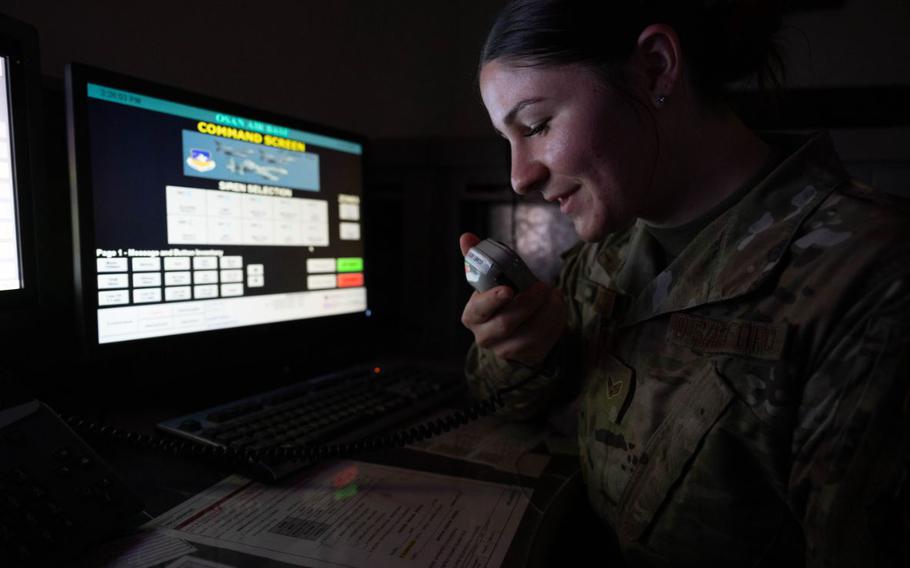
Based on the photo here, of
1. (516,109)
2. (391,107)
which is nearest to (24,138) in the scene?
(516,109)

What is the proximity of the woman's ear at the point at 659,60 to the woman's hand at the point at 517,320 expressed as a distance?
267 mm

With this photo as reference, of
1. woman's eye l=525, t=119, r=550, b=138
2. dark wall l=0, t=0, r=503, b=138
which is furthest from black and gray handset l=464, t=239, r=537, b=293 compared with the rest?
dark wall l=0, t=0, r=503, b=138

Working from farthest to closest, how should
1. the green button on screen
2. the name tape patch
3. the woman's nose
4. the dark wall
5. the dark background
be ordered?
the green button on screen → the dark wall → the dark background → the woman's nose → the name tape patch

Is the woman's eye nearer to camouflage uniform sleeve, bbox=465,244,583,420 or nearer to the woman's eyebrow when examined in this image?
the woman's eyebrow

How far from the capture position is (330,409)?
768 millimetres

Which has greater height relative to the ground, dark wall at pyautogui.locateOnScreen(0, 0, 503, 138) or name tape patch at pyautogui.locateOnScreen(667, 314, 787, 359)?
dark wall at pyautogui.locateOnScreen(0, 0, 503, 138)

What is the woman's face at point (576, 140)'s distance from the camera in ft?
2.03

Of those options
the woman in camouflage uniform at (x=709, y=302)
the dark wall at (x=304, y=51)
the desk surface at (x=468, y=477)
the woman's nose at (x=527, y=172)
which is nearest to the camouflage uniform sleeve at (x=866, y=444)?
the woman in camouflage uniform at (x=709, y=302)

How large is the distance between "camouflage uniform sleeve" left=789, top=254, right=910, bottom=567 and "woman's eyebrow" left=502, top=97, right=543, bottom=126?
376 millimetres

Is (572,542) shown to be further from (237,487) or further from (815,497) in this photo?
(237,487)

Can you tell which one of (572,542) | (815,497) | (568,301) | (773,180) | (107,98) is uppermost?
(107,98)

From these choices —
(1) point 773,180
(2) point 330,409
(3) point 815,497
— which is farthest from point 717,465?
(2) point 330,409

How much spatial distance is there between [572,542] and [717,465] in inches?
7.7

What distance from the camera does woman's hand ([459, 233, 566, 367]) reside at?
69cm
